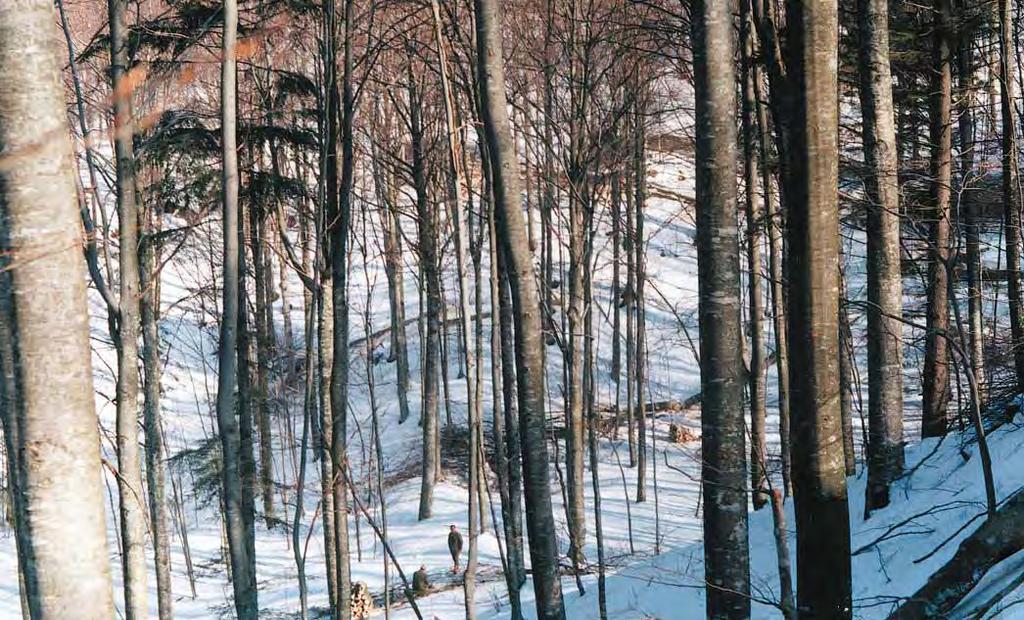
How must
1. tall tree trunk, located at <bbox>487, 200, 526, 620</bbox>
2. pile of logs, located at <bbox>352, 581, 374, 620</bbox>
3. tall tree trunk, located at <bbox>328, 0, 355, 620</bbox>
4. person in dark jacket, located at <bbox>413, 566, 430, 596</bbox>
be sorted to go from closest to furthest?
tall tree trunk, located at <bbox>487, 200, 526, 620</bbox> → tall tree trunk, located at <bbox>328, 0, 355, 620</bbox> → pile of logs, located at <bbox>352, 581, 374, 620</bbox> → person in dark jacket, located at <bbox>413, 566, 430, 596</bbox>

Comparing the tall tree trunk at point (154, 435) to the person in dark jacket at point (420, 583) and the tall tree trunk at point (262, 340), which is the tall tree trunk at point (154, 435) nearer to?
the tall tree trunk at point (262, 340)

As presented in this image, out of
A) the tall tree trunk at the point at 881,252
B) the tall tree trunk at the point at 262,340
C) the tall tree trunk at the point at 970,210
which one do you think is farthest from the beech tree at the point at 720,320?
the tall tree trunk at the point at 262,340

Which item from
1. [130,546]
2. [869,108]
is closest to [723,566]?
[869,108]

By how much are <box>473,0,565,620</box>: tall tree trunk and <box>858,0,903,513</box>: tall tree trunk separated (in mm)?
3489

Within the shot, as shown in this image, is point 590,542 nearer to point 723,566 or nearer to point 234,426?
point 234,426

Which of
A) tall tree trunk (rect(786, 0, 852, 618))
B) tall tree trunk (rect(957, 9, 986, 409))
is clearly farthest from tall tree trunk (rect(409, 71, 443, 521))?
tall tree trunk (rect(786, 0, 852, 618))

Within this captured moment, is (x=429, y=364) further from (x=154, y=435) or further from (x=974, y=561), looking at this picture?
(x=974, y=561)

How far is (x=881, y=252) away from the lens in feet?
27.0

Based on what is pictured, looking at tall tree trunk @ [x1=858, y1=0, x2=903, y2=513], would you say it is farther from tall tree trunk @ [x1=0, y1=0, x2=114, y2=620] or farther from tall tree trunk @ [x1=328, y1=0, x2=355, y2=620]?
tall tree trunk @ [x1=0, y1=0, x2=114, y2=620]

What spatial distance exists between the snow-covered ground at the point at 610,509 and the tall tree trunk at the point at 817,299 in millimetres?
703

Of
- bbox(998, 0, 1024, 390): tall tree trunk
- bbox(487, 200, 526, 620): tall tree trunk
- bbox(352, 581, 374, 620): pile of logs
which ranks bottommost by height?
bbox(352, 581, 374, 620): pile of logs

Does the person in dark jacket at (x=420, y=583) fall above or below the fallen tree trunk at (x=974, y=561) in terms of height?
below

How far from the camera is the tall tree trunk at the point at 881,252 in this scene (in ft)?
26.8

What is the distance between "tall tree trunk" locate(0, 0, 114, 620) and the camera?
2.42 m
